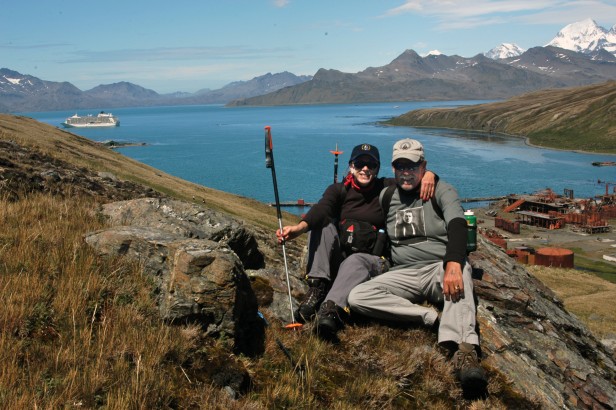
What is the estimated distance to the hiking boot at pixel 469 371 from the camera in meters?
6.23

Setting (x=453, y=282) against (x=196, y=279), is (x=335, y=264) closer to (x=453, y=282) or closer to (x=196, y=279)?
(x=453, y=282)

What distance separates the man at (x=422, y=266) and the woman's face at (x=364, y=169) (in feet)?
1.22

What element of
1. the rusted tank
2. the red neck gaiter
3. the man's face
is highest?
the man's face

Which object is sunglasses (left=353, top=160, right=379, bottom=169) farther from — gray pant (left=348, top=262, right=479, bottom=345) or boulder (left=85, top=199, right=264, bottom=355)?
boulder (left=85, top=199, right=264, bottom=355)

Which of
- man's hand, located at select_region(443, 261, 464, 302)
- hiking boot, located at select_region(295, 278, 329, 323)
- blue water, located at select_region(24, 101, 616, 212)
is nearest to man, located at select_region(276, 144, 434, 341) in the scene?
hiking boot, located at select_region(295, 278, 329, 323)

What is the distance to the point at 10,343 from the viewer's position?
4.41 m

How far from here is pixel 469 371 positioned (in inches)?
246

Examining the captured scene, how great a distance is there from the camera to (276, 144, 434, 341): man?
777cm

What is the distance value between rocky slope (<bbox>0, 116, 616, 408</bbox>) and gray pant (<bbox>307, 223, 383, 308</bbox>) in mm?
785

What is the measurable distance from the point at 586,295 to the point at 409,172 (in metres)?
32.4

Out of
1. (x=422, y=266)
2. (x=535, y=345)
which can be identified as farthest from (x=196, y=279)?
(x=535, y=345)

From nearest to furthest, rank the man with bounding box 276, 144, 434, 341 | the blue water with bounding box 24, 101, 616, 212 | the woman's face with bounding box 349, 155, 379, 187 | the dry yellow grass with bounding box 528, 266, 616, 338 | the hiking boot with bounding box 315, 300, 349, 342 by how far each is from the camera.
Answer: the hiking boot with bounding box 315, 300, 349, 342 → the man with bounding box 276, 144, 434, 341 → the woman's face with bounding box 349, 155, 379, 187 → the dry yellow grass with bounding box 528, 266, 616, 338 → the blue water with bounding box 24, 101, 616, 212

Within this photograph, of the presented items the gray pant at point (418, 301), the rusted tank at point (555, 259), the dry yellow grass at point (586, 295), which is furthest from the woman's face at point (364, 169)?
the rusted tank at point (555, 259)

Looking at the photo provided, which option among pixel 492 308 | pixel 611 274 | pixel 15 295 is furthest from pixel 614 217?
pixel 15 295
